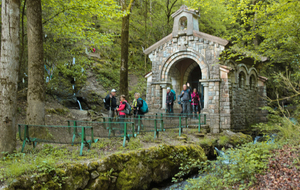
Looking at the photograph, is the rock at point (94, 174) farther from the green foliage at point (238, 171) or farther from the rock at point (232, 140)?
the rock at point (232, 140)

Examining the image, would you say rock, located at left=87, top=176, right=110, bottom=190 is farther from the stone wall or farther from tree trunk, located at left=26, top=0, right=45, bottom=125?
the stone wall

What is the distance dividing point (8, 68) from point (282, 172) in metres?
6.14

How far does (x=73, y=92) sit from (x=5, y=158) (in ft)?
32.7

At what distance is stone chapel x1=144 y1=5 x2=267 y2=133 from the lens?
11.0m

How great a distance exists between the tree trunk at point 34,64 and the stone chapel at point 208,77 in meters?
7.71

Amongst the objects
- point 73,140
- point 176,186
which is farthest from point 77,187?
point 176,186

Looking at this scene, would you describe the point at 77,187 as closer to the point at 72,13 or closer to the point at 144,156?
the point at 144,156

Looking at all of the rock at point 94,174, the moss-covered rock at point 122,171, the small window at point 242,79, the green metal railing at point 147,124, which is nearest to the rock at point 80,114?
the green metal railing at point 147,124

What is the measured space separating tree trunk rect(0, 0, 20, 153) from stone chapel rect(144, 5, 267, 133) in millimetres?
8680

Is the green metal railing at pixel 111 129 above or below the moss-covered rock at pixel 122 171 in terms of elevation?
above

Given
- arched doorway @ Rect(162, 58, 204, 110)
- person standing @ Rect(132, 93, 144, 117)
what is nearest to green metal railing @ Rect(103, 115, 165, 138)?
person standing @ Rect(132, 93, 144, 117)

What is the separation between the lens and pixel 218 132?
10.8m

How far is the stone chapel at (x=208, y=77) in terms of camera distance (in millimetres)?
11016

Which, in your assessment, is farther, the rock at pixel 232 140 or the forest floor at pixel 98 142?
the rock at pixel 232 140
